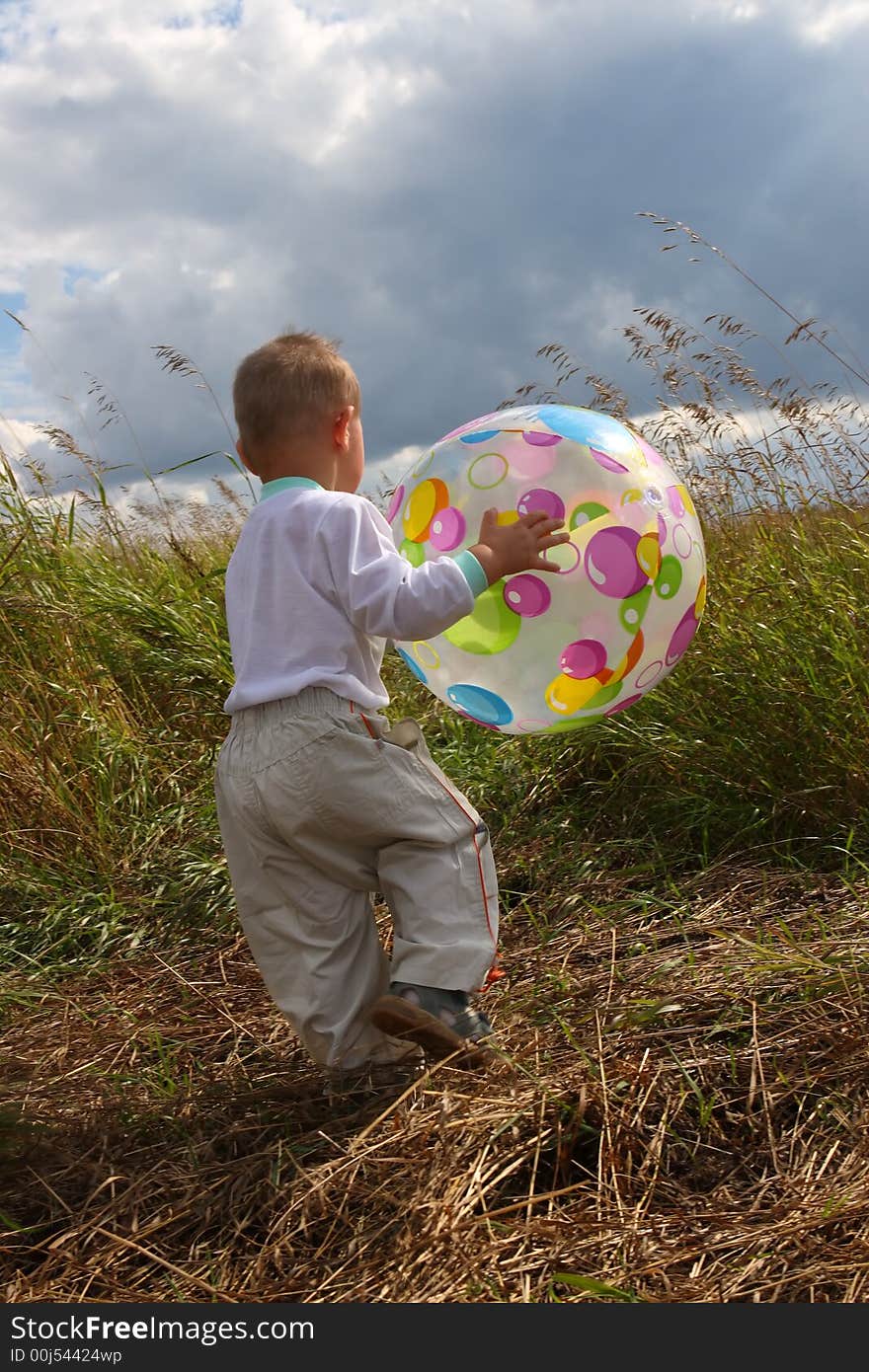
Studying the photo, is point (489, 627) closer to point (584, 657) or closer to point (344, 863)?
point (584, 657)

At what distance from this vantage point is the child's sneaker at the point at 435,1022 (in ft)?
6.59

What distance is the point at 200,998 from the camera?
2.85 meters

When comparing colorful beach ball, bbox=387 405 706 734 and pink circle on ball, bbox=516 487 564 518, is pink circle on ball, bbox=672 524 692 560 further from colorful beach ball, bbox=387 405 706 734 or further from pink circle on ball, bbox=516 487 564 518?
pink circle on ball, bbox=516 487 564 518

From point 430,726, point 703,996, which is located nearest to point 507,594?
point 703,996

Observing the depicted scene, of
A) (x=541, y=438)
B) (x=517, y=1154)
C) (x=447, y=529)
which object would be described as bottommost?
(x=517, y=1154)

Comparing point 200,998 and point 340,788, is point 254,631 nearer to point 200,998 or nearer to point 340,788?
point 340,788

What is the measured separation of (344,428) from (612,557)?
0.61 meters

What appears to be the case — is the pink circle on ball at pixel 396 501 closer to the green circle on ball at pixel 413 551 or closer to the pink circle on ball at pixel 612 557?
the green circle on ball at pixel 413 551

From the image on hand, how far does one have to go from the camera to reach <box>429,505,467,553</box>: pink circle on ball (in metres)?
2.43

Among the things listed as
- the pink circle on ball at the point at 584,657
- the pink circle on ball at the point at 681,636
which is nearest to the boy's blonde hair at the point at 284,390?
the pink circle on ball at the point at 584,657


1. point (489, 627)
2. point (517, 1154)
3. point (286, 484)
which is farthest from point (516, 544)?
point (517, 1154)

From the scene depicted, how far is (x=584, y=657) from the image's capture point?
241 cm

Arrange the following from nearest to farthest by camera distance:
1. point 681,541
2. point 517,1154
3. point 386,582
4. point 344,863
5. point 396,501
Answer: point 517,1154 < point 386,582 < point 344,863 < point 681,541 < point 396,501

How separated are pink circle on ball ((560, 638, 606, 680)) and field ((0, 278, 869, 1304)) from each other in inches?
25.6
